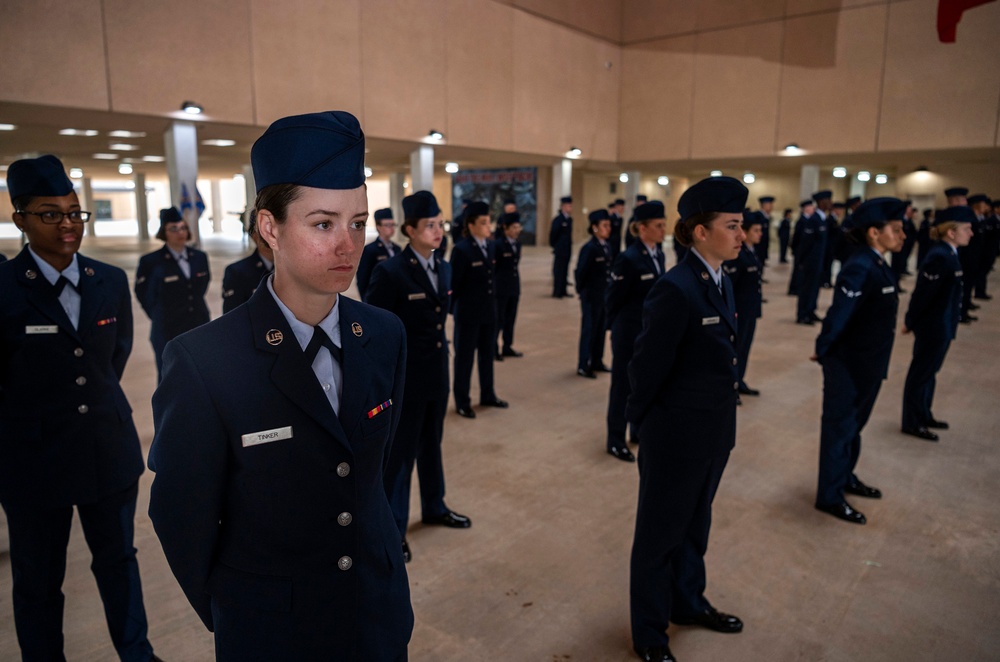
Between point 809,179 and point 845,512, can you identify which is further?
point 809,179

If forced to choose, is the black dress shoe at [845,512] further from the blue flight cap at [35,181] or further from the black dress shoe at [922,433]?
the blue flight cap at [35,181]

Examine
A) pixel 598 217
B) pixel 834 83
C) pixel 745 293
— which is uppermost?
pixel 834 83

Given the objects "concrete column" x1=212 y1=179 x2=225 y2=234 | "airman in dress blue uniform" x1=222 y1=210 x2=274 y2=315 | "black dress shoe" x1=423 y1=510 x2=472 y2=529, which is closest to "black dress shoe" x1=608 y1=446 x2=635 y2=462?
"black dress shoe" x1=423 y1=510 x2=472 y2=529

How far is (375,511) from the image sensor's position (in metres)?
→ 1.48

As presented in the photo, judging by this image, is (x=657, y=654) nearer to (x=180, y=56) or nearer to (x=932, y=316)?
(x=932, y=316)

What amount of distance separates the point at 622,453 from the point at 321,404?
400 cm

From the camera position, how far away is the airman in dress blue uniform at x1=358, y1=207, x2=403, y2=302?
639 cm

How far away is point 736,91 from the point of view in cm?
2033

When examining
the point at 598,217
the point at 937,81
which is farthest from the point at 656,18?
the point at 598,217

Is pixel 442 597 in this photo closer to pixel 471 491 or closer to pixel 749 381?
pixel 471 491

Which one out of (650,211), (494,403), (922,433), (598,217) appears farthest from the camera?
(598,217)

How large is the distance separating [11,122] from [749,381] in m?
14.9

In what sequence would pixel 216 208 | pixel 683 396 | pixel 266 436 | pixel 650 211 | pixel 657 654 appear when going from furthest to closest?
pixel 216 208 < pixel 650 211 < pixel 657 654 < pixel 683 396 < pixel 266 436

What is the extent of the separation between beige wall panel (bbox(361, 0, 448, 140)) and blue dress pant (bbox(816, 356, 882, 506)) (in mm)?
13901
